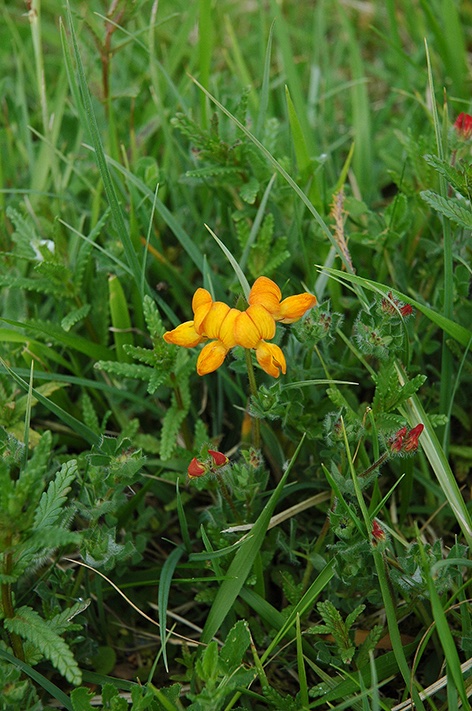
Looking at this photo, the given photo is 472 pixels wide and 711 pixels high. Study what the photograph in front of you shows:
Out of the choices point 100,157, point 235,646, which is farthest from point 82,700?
point 100,157

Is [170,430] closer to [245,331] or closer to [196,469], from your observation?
[196,469]

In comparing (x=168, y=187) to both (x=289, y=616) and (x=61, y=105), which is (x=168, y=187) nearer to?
(x=61, y=105)

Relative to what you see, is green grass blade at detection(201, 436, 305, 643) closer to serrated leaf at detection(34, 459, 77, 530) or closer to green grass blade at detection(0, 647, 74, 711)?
green grass blade at detection(0, 647, 74, 711)

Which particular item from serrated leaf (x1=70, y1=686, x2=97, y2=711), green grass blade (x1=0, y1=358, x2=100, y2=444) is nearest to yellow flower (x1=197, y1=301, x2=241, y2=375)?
green grass blade (x1=0, y1=358, x2=100, y2=444)

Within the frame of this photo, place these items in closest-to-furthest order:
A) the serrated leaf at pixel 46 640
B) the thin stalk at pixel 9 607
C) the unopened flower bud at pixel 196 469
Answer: the serrated leaf at pixel 46 640 < the thin stalk at pixel 9 607 < the unopened flower bud at pixel 196 469

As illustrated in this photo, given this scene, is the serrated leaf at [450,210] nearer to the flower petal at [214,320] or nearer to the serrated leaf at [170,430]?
the flower petal at [214,320]

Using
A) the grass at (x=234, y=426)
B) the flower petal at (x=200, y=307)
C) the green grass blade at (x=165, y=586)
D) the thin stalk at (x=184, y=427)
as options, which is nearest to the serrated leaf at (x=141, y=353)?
the grass at (x=234, y=426)

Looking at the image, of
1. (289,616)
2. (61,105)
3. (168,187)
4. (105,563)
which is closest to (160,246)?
(168,187)
